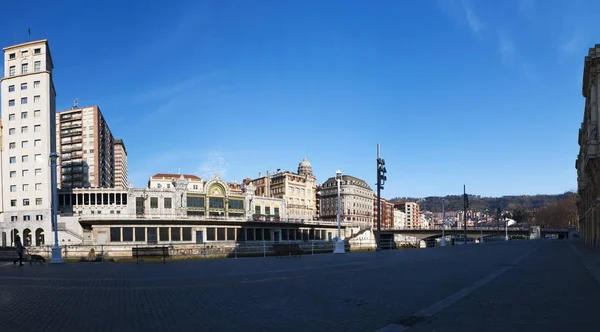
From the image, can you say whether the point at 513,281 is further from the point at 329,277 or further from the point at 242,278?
the point at 242,278

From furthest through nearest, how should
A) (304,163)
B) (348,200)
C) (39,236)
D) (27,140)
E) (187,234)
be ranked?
(304,163) < (348,200) < (187,234) < (27,140) < (39,236)

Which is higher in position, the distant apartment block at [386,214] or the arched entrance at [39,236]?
the arched entrance at [39,236]

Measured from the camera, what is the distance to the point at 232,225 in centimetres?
8931

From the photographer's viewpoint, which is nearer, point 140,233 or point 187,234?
point 140,233

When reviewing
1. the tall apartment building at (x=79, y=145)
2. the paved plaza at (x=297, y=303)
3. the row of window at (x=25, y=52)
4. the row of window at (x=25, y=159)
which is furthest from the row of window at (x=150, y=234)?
the paved plaza at (x=297, y=303)

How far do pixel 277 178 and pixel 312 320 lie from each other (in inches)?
4908

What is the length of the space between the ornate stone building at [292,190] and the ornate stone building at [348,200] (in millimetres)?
11643

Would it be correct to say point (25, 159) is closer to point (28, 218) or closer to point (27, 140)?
point (27, 140)

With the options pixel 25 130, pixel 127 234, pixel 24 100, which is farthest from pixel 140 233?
pixel 24 100

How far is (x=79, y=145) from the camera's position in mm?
112938

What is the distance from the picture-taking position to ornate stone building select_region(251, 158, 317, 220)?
417 ft

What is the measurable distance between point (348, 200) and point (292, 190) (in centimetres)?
2551

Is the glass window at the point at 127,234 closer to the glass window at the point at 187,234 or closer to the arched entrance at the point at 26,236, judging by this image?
the glass window at the point at 187,234

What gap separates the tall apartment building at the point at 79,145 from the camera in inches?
4341
